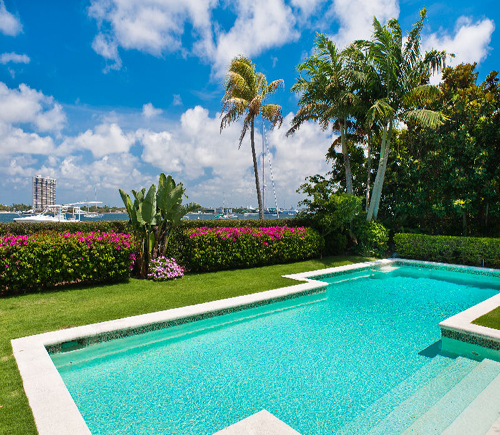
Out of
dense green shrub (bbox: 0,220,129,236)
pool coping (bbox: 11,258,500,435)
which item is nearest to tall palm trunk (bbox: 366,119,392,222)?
pool coping (bbox: 11,258,500,435)

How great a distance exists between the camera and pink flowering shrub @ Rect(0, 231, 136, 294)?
7.16 m

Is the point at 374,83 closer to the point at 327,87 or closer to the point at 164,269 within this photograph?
the point at 327,87

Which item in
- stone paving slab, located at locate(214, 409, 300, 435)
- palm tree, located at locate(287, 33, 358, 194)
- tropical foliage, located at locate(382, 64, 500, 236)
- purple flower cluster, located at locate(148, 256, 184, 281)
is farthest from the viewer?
palm tree, located at locate(287, 33, 358, 194)

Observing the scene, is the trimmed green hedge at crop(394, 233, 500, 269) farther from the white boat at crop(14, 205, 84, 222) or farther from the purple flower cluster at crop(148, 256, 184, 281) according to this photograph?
the white boat at crop(14, 205, 84, 222)

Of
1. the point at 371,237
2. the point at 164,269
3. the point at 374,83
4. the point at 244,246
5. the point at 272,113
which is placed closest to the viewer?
the point at 164,269

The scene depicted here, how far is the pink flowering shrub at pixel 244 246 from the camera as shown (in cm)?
1049

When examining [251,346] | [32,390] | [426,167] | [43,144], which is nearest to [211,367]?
[251,346]

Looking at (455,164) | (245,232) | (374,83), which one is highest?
(374,83)

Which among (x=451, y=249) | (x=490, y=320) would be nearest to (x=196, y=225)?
(x=490, y=320)

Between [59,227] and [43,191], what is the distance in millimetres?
86254

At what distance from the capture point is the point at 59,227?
401 inches

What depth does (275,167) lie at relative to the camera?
84.9ft

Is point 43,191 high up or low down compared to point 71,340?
up

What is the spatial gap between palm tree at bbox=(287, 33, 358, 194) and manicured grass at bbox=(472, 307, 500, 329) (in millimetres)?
9975
